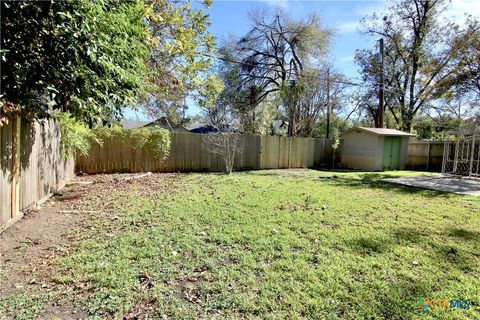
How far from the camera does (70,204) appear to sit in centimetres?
545

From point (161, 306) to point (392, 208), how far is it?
503 cm

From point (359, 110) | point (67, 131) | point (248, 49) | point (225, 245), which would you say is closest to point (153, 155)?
point (67, 131)

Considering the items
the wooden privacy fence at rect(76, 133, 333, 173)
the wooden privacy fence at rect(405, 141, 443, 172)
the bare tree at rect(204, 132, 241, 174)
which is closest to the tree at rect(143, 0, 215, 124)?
the wooden privacy fence at rect(76, 133, 333, 173)

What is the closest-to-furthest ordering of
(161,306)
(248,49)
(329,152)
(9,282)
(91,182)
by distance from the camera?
(161,306) → (9,282) → (91,182) → (329,152) → (248,49)

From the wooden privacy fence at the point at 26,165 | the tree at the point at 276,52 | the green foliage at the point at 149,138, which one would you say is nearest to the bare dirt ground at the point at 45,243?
the wooden privacy fence at the point at 26,165

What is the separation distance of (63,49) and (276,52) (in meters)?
19.2

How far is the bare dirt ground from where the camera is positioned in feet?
8.12

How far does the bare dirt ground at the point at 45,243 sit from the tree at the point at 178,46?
2998 mm

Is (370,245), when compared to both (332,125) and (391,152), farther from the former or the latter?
(332,125)

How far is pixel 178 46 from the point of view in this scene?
19.6ft

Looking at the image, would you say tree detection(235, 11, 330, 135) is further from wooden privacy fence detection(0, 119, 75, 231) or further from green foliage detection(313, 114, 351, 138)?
wooden privacy fence detection(0, 119, 75, 231)

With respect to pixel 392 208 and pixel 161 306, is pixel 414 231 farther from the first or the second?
pixel 161 306

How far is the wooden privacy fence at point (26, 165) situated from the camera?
372cm

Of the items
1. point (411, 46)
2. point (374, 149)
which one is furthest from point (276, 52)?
point (374, 149)
